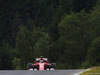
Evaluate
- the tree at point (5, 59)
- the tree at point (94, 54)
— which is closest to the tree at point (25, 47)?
the tree at point (5, 59)

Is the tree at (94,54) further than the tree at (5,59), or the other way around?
the tree at (5,59)

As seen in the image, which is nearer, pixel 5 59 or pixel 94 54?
pixel 94 54

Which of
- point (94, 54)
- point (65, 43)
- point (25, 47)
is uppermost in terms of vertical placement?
point (25, 47)

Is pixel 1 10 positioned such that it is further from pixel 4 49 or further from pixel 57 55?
pixel 57 55

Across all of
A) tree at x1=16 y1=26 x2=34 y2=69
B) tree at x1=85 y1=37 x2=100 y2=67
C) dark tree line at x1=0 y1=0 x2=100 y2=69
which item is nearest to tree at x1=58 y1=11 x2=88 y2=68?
dark tree line at x1=0 y1=0 x2=100 y2=69

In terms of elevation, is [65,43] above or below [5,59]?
above

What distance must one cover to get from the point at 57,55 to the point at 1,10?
54949 mm

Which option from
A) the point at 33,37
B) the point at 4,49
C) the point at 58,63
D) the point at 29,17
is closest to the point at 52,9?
the point at 29,17

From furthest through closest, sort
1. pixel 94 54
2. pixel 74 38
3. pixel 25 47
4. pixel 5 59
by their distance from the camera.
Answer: pixel 5 59 → pixel 25 47 → pixel 74 38 → pixel 94 54

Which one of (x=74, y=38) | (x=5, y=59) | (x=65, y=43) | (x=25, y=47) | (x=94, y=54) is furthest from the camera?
(x=5, y=59)

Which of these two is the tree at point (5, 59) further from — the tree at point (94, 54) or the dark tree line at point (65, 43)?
the tree at point (94, 54)

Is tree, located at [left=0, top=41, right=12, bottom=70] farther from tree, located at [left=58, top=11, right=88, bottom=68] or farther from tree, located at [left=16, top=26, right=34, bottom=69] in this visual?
tree, located at [left=58, top=11, right=88, bottom=68]

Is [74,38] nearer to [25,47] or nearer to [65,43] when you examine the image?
[65,43]

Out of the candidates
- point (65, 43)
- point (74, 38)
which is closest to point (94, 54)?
point (74, 38)
